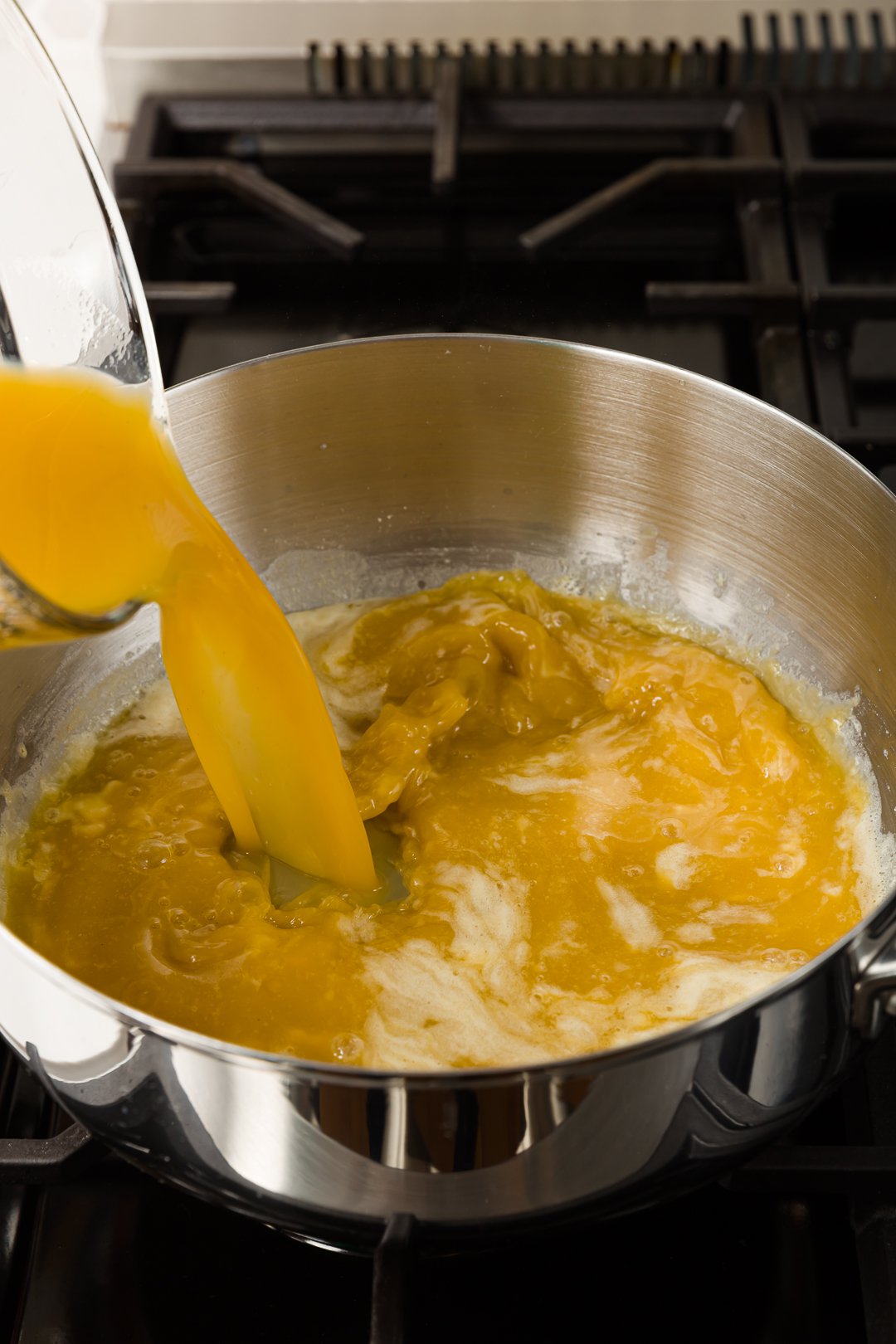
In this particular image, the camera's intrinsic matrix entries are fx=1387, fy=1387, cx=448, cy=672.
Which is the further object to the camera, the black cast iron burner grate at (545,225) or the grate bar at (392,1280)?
the black cast iron burner grate at (545,225)

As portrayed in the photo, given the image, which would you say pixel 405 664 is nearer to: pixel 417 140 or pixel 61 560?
pixel 61 560

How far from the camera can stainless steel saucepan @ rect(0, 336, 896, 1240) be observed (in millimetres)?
656

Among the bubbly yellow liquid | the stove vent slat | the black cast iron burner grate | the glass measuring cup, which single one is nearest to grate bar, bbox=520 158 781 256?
the black cast iron burner grate

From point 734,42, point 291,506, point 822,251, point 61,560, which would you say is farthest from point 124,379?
point 734,42

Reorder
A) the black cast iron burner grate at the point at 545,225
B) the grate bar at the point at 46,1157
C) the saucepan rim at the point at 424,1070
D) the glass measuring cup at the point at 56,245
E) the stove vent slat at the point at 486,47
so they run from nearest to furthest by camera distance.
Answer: the saucepan rim at the point at 424,1070 < the grate bar at the point at 46,1157 < the glass measuring cup at the point at 56,245 < the black cast iron burner grate at the point at 545,225 < the stove vent slat at the point at 486,47

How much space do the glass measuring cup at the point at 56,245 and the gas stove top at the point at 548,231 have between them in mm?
367

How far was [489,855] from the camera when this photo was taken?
3.34 ft

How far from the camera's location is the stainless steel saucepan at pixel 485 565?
25.8 inches

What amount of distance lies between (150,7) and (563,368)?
75 cm

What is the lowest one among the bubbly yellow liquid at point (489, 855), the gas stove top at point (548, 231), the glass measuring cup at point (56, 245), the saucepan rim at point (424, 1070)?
the saucepan rim at point (424, 1070)

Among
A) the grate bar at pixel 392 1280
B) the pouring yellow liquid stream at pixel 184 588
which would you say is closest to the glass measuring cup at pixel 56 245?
the pouring yellow liquid stream at pixel 184 588

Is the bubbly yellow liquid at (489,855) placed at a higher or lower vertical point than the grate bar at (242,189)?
lower

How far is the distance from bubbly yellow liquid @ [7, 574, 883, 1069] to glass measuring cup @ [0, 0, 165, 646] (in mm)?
332

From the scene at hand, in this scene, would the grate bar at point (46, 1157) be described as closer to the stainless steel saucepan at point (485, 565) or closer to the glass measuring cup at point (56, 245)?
the stainless steel saucepan at point (485, 565)
